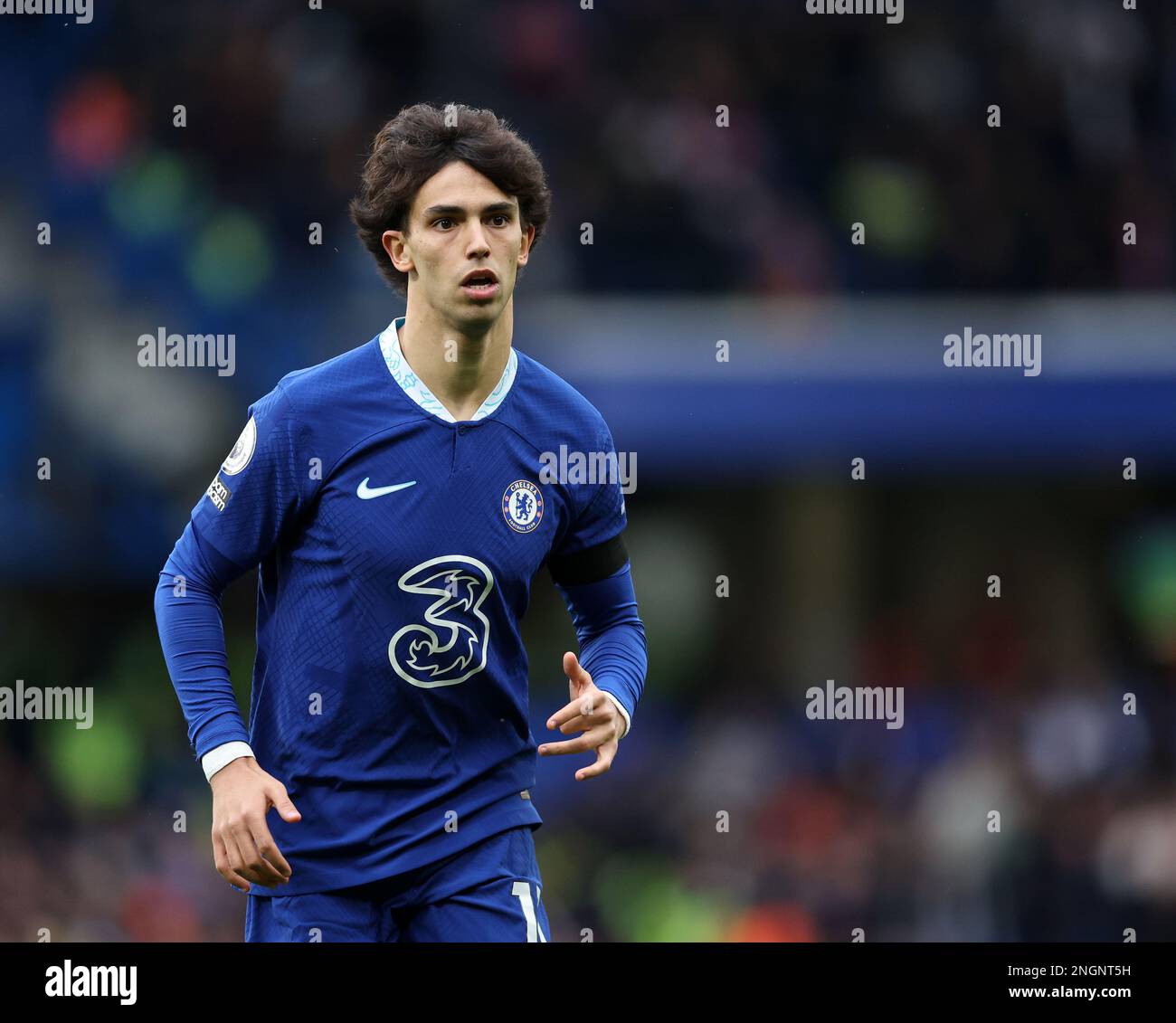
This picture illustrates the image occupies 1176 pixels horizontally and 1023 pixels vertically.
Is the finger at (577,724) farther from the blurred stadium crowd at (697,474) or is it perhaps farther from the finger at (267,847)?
the blurred stadium crowd at (697,474)

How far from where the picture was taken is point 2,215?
1084 centimetres

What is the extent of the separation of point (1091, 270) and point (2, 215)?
6628 millimetres

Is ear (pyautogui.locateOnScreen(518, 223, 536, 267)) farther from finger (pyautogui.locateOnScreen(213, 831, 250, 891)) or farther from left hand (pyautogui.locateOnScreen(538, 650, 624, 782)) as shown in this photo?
finger (pyautogui.locateOnScreen(213, 831, 250, 891))

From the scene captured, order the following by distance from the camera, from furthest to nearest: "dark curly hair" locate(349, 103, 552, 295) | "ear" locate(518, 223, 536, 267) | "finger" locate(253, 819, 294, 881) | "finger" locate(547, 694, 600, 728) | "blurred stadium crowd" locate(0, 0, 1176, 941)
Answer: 1. "blurred stadium crowd" locate(0, 0, 1176, 941)
2. "ear" locate(518, 223, 536, 267)
3. "dark curly hair" locate(349, 103, 552, 295)
4. "finger" locate(547, 694, 600, 728)
5. "finger" locate(253, 819, 294, 881)

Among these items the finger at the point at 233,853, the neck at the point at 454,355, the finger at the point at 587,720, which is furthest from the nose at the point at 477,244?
the finger at the point at 233,853

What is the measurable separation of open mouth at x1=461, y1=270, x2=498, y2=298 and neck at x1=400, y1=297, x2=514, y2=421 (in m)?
0.08

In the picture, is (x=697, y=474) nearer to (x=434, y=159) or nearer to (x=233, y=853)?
(x=434, y=159)

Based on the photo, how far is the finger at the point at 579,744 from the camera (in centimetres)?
389

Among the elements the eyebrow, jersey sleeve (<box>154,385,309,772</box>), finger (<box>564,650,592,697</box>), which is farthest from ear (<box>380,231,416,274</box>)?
finger (<box>564,650,592,697</box>)

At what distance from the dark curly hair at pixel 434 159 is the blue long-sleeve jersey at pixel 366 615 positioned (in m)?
0.38

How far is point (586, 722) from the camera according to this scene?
13.0 feet

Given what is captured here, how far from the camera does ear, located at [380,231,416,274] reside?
4234 millimetres

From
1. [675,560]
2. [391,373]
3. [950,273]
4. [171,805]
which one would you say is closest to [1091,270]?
[950,273]

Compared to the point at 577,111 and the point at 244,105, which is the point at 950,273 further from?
the point at 244,105
